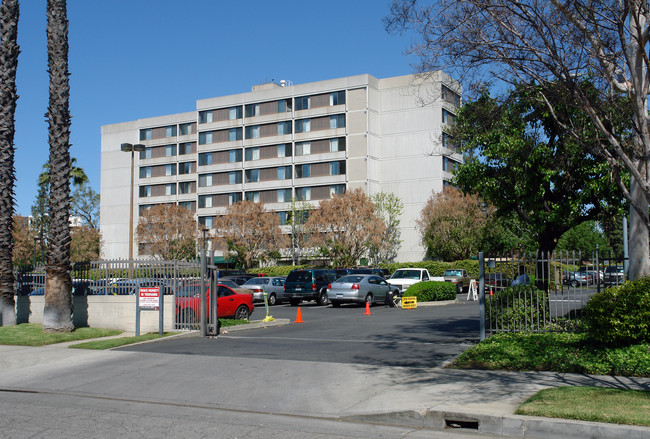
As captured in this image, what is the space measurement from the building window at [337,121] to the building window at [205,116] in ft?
53.0

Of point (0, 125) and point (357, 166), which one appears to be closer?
point (0, 125)

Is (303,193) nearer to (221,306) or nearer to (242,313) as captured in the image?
(242,313)

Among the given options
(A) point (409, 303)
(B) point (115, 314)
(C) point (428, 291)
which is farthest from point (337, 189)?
(B) point (115, 314)

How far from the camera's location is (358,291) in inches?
1183

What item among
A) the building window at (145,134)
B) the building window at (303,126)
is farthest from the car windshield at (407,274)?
the building window at (145,134)

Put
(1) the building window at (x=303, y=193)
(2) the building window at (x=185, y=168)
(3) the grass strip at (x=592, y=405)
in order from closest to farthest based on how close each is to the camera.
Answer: (3) the grass strip at (x=592, y=405) < (1) the building window at (x=303, y=193) < (2) the building window at (x=185, y=168)

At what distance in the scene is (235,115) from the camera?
240ft

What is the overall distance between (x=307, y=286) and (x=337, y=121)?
119 feet

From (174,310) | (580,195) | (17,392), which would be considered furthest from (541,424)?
(174,310)

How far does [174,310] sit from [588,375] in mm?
11824

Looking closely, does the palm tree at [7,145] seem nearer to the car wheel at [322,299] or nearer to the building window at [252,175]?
the car wheel at [322,299]

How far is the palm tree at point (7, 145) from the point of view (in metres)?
20.0

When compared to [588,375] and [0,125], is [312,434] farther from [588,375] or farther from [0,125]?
[0,125]

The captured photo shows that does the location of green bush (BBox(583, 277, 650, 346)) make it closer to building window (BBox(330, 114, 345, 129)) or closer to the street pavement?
the street pavement
